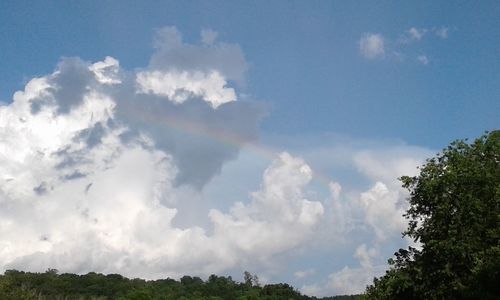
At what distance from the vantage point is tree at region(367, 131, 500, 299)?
46.6 m

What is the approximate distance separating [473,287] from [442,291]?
480cm

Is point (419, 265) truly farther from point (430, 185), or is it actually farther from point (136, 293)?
point (136, 293)

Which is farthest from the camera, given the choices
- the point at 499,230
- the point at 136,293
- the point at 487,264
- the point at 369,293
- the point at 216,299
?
the point at 216,299

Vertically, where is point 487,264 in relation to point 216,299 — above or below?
below

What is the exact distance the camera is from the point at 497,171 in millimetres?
48719

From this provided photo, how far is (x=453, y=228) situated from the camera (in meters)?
47.9

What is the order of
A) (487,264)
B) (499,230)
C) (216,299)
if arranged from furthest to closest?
(216,299), (499,230), (487,264)

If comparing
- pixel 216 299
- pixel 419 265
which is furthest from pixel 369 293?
pixel 216 299

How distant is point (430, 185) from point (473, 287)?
378 inches

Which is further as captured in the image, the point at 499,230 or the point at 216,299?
the point at 216,299

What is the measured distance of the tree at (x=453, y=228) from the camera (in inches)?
1834

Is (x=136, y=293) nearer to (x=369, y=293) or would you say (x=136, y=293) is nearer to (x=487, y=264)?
(x=369, y=293)

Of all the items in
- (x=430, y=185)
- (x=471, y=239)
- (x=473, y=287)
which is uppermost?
(x=430, y=185)

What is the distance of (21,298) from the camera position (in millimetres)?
90812
